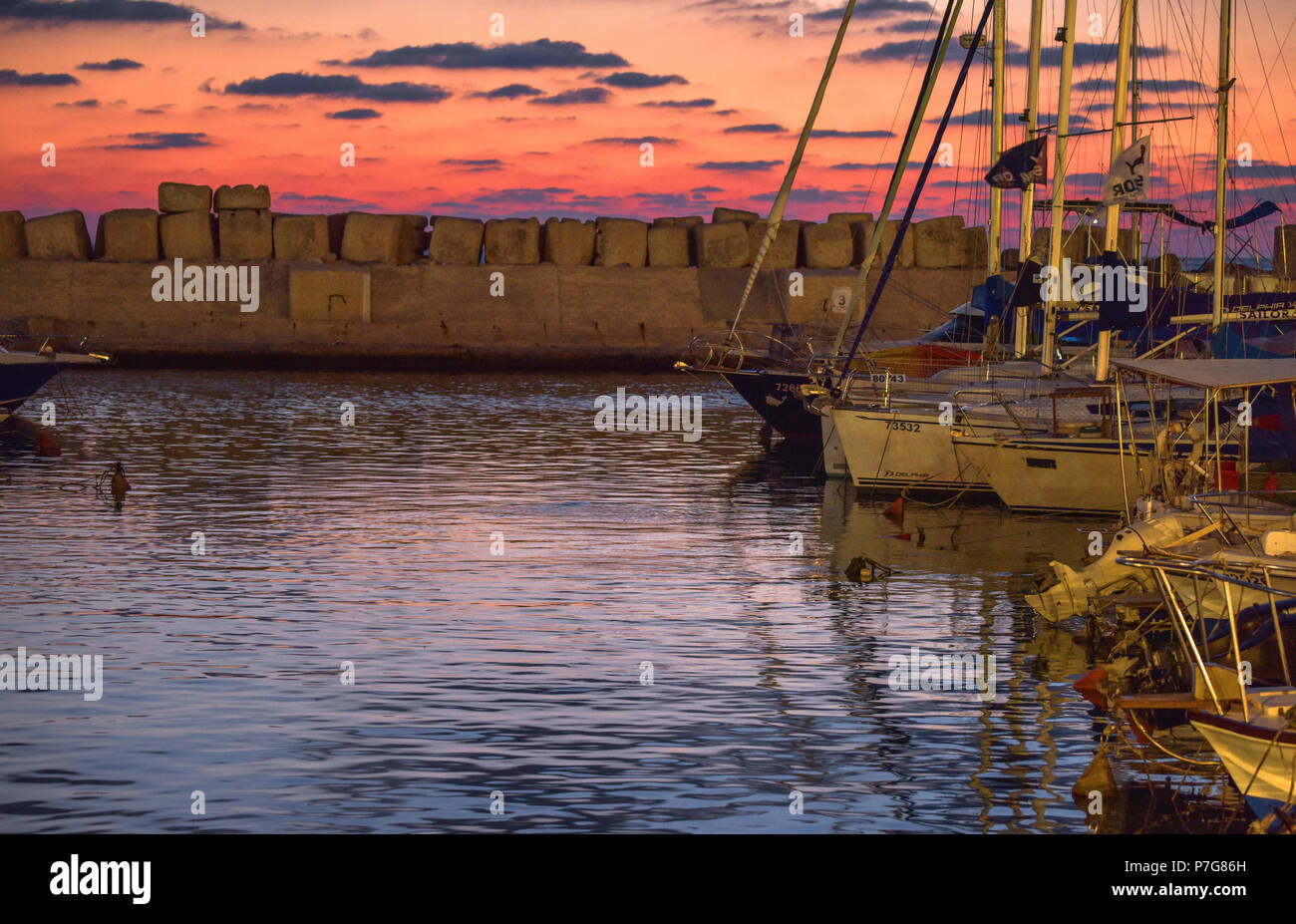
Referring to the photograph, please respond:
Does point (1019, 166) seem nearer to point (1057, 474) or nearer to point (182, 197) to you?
point (1057, 474)

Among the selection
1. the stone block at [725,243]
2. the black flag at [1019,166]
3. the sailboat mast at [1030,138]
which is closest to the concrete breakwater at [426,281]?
the stone block at [725,243]

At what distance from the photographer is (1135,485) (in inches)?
981

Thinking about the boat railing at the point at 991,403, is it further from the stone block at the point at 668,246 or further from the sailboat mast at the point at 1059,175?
the stone block at the point at 668,246

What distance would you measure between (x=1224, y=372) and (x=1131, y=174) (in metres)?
8.59

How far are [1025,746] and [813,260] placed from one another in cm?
6471

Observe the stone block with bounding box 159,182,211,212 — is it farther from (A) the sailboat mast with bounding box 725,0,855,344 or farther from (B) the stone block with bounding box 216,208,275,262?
(A) the sailboat mast with bounding box 725,0,855,344

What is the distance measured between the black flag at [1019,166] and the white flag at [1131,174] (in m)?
3.84

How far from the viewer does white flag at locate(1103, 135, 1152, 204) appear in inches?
914

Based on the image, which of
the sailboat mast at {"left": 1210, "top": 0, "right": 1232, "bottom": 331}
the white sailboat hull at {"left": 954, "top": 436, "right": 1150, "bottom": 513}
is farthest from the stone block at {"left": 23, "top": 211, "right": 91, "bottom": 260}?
the sailboat mast at {"left": 1210, "top": 0, "right": 1232, "bottom": 331}

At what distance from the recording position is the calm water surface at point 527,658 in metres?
11.2
